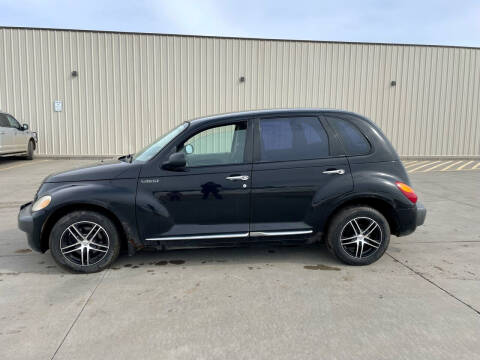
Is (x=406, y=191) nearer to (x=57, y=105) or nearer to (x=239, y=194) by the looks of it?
(x=239, y=194)

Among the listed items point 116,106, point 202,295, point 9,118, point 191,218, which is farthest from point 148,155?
point 116,106

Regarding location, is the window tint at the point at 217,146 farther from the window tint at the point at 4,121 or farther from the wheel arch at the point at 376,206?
the window tint at the point at 4,121

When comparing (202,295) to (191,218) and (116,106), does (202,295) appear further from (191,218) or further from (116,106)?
(116,106)

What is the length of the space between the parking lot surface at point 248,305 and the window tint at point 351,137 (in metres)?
1.30

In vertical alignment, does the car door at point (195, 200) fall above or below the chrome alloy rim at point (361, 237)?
above

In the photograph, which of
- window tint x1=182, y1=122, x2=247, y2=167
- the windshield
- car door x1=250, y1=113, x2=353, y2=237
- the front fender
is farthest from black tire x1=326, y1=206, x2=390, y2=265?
the front fender

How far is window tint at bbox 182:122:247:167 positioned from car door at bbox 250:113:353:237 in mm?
191

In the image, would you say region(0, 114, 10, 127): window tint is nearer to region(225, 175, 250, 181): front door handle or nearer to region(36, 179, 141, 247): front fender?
region(36, 179, 141, 247): front fender

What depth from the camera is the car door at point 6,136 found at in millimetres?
11773

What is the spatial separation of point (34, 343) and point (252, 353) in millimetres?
1570

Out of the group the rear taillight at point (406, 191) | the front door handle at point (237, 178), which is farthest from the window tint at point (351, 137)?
the front door handle at point (237, 178)

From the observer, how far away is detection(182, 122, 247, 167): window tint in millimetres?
3928

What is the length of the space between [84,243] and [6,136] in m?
10.4

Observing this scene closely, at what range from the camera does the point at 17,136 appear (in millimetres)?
12719
